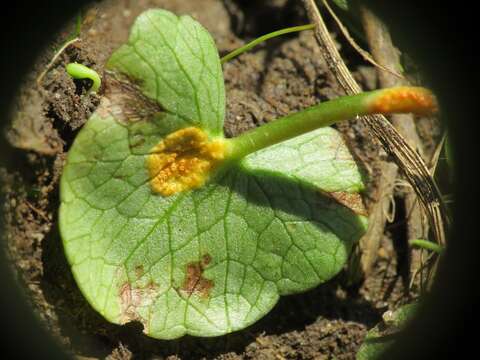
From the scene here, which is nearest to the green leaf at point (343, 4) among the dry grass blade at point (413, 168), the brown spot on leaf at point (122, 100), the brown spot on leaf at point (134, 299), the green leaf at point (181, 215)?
the dry grass blade at point (413, 168)

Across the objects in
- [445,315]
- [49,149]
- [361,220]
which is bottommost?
[445,315]

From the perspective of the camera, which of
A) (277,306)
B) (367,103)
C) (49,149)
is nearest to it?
(367,103)

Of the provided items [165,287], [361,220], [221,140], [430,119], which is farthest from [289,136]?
[430,119]

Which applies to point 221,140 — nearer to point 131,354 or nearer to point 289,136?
point 289,136

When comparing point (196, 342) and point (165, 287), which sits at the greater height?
point (165, 287)

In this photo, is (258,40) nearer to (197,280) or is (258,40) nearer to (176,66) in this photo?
(176,66)

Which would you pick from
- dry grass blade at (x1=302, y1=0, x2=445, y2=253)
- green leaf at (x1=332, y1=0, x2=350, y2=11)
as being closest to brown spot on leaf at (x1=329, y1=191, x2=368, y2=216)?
dry grass blade at (x1=302, y1=0, x2=445, y2=253)

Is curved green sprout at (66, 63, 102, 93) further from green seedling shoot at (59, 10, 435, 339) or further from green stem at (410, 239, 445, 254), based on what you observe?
green stem at (410, 239, 445, 254)
